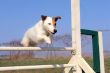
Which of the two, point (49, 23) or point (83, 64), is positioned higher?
point (49, 23)

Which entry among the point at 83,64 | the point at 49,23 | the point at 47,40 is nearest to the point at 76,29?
the point at 83,64

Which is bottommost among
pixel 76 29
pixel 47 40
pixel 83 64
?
pixel 83 64

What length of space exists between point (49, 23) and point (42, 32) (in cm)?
13

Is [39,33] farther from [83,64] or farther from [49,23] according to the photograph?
[83,64]

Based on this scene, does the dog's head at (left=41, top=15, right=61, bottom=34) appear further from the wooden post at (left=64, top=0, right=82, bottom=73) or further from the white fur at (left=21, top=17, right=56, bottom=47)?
the wooden post at (left=64, top=0, right=82, bottom=73)

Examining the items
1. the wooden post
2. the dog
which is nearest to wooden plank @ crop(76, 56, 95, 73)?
the wooden post

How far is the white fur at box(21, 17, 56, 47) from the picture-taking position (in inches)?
182

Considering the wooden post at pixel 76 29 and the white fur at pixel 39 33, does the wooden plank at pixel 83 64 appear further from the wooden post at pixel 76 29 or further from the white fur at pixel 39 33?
the white fur at pixel 39 33

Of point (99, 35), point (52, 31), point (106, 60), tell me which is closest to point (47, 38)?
point (52, 31)

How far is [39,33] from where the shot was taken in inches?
185

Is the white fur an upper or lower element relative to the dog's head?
lower

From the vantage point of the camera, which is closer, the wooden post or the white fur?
the white fur

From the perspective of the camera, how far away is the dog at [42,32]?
4.61 metres

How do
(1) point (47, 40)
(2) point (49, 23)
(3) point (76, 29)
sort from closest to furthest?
(1) point (47, 40)
(2) point (49, 23)
(3) point (76, 29)
